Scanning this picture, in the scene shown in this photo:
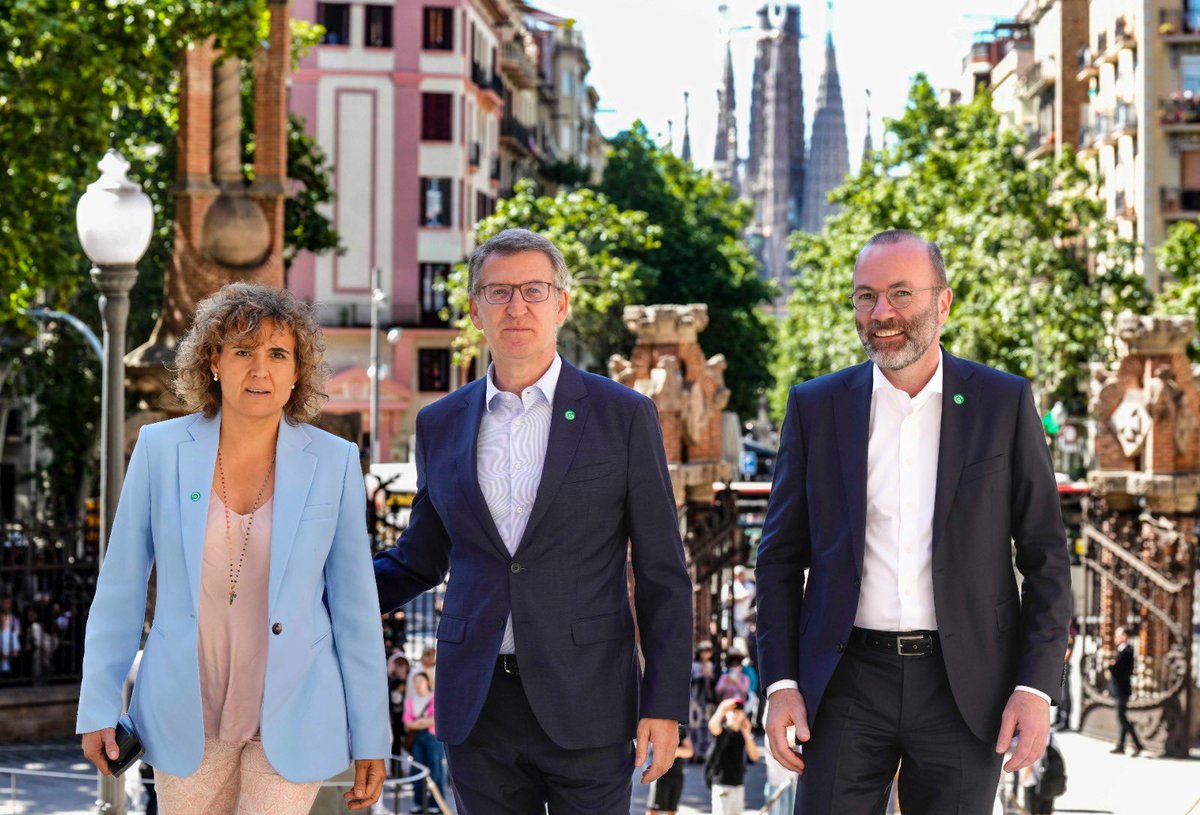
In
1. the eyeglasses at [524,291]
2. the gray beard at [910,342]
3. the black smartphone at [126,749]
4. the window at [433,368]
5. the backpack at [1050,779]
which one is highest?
the window at [433,368]

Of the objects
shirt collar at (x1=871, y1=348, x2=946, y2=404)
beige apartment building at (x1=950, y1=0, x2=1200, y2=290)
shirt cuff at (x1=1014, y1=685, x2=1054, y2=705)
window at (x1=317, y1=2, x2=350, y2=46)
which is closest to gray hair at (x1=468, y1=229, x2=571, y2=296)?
shirt collar at (x1=871, y1=348, x2=946, y2=404)

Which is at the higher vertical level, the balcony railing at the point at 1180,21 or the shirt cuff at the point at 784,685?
the balcony railing at the point at 1180,21

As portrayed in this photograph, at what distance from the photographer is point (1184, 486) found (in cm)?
2127

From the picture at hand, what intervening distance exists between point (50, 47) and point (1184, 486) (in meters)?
12.0

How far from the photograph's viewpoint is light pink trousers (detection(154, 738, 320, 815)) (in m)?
4.71

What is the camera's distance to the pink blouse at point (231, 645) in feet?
15.5

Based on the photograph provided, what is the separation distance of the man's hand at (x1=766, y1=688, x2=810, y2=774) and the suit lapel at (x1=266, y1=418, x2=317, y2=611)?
1307mm

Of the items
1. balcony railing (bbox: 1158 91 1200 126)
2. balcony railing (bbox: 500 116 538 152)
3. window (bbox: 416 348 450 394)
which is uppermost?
balcony railing (bbox: 500 116 538 152)

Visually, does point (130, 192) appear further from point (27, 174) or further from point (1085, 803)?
point (1085, 803)

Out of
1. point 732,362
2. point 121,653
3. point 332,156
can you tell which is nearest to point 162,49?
point 121,653

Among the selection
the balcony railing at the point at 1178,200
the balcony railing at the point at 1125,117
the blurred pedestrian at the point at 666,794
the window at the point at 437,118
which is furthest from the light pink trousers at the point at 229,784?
the balcony railing at the point at 1125,117

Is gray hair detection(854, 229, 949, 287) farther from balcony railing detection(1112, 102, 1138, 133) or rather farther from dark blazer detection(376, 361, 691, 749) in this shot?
balcony railing detection(1112, 102, 1138, 133)

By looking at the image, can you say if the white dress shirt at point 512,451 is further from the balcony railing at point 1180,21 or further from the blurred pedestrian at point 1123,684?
the balcony railing at point 1180,21

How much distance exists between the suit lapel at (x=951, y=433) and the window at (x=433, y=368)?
55344 millimetres
